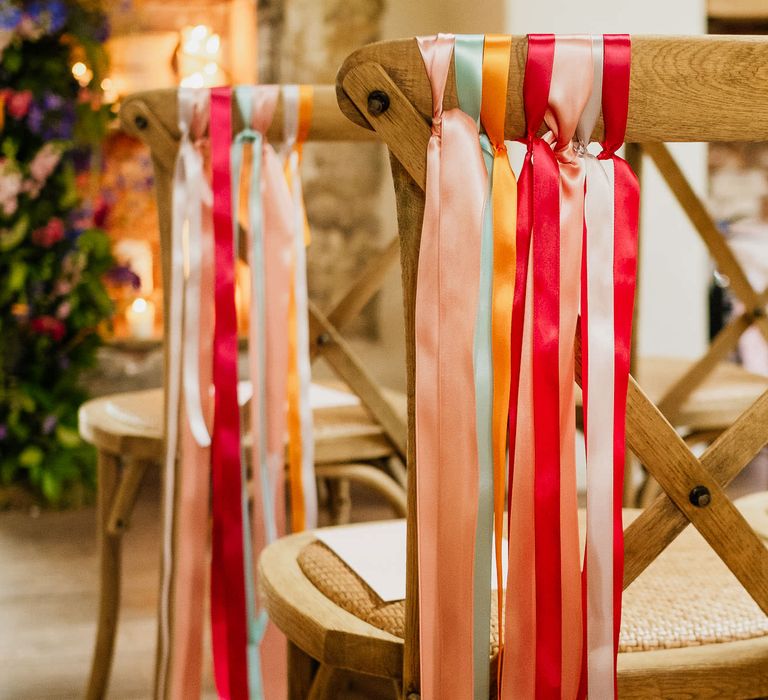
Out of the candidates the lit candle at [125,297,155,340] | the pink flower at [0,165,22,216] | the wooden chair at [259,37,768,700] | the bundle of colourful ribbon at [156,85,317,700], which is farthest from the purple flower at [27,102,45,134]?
the wooden chair at [259,37,768,700]

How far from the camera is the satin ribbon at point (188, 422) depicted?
1168mm

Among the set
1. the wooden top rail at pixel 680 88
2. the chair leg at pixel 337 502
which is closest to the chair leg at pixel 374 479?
the chair leg at pixel 337 502

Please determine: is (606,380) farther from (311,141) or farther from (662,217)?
(662,217)

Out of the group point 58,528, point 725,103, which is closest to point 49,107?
point 58,528

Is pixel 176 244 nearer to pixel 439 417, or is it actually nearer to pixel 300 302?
pixel 300 302

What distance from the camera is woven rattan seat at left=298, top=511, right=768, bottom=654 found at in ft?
2.57

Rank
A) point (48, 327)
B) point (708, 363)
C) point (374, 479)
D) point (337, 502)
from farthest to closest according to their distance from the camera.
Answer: point (48, 327), point (337, 502), point (708, 363), point (374, 479)

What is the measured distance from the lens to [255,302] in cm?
121

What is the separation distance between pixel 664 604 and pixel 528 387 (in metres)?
0.26

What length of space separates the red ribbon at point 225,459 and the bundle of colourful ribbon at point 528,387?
0.43 metres

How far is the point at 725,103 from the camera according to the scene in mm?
663

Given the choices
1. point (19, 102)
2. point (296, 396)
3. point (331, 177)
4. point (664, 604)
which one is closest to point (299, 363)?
point (296, 396)

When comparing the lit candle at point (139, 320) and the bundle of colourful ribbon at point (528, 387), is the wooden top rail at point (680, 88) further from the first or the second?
the lit candle at point (139, 320)

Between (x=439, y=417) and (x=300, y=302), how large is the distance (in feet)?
1.89
